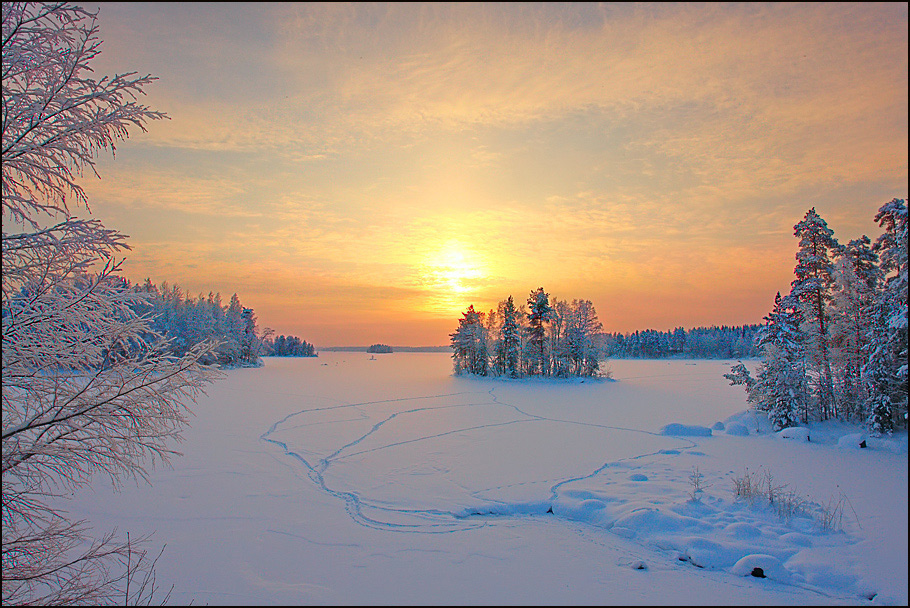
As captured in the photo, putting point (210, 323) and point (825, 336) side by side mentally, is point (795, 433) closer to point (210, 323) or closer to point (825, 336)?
point (825, 336)

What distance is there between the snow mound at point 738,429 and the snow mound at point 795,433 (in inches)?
63.2

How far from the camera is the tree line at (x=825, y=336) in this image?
16.8 m

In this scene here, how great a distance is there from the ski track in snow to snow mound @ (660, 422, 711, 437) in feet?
22.0

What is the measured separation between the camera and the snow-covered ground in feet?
24.1

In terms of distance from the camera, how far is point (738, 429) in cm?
2291

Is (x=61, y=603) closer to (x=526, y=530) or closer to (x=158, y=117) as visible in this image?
(x=158, y=117)

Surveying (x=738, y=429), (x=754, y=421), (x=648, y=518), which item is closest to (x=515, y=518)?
(x=648, y=518)

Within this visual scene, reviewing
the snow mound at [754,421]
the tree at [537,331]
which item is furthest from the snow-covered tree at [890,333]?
the tree at [537,331]

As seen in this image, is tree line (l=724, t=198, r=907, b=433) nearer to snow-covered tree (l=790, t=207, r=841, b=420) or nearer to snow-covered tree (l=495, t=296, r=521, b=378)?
snow-covered tree (l=790, t=207, r=841, b=420)

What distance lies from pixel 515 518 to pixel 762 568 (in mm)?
4944

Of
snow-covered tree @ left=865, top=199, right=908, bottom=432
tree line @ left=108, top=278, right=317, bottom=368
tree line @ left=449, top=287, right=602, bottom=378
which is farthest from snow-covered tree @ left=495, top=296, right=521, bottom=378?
snow-covered tree @ left=865, top=199, right=908, bottom=432

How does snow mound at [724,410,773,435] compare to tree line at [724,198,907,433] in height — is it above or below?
below

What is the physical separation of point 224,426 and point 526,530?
61.5ft

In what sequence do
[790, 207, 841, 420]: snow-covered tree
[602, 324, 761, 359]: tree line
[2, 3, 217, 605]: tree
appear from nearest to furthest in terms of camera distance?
[2, 3, 217, 605]: tree → [790, 207, 841, 420]: snow-covered tree → [602, 324, 761, 359]: tree line
